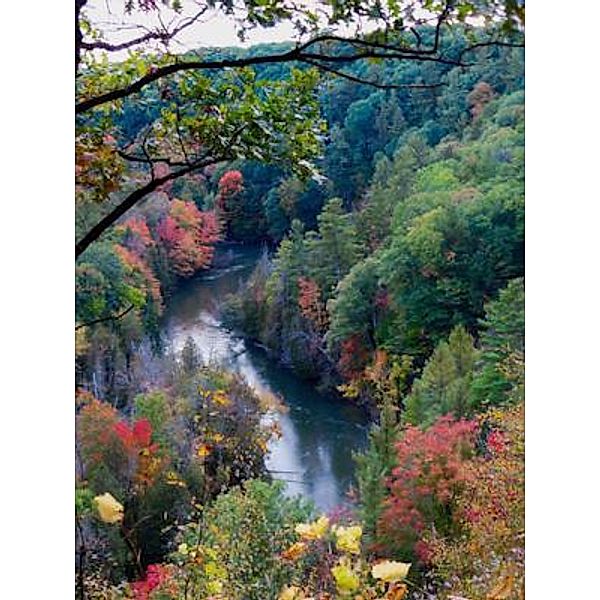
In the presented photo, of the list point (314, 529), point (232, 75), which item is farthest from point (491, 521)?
point (232, 75)

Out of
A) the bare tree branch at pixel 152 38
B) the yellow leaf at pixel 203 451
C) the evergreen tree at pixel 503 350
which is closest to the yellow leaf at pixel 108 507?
the yellow leaf at pixel 203 451

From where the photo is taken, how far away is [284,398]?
2.41 meters

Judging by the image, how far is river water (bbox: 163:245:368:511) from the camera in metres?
2.37

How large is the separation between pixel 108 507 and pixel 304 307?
62 cm

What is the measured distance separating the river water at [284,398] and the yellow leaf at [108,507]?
13.5 inches

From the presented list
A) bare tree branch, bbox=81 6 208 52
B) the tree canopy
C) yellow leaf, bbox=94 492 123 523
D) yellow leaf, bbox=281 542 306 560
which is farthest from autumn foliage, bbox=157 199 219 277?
yellow leaf, bbox=281 542 306 560

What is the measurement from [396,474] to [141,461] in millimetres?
561

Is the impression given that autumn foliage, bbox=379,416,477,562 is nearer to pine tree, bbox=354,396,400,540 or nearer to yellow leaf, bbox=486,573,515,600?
pine tree, bbox=354,396,400,540

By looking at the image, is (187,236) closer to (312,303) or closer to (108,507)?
(312,303)

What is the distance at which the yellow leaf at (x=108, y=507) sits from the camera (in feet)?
7.70

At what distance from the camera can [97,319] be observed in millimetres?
2381
